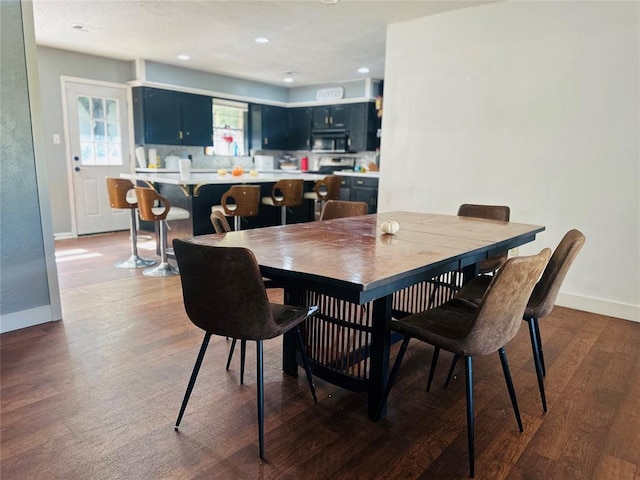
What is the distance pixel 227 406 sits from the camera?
6.83 ft

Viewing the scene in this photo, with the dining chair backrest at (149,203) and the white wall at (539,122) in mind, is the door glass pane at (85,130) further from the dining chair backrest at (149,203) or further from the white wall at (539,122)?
the white wall at (539,122)

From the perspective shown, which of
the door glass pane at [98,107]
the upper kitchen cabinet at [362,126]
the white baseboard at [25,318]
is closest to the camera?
the white baseboard at [25,318]

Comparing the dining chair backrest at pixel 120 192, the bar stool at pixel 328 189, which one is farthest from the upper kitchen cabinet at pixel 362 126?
the dining chair backrest at pixel 120 192

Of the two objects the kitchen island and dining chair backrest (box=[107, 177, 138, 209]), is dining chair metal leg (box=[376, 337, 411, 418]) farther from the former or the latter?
dining chair backrest (box=[107, 177, 138, 209])

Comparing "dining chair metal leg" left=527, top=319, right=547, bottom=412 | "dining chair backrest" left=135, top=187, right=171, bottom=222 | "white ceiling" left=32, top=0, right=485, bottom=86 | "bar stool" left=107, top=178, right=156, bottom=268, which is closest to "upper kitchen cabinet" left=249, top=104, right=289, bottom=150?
"white ceiling" left=32, top=0, right=485, bottom=86

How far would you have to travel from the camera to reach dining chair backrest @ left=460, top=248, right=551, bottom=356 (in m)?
1.56

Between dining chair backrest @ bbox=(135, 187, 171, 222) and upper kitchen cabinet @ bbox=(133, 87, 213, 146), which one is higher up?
upper kitchen cabinet @ bbox=(133, 87, 213, 146)

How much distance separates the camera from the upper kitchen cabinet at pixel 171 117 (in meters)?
6.53

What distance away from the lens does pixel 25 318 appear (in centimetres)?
299

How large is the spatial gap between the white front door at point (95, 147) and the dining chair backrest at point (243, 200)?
10.1 ft

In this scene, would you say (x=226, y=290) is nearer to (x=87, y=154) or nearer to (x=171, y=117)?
(x=87, y=154)

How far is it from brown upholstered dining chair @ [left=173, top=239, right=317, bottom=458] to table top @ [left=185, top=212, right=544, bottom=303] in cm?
13

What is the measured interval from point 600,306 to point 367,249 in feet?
8.52

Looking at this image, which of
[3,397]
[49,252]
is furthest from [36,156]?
[3,397]
